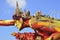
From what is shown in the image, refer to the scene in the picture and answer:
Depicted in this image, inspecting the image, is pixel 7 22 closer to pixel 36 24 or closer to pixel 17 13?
pixel 17 13

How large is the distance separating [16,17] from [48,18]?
1101 mm

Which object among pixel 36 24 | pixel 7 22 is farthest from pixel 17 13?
pixel 36 24

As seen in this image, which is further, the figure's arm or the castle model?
the figure's arm

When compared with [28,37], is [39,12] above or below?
above

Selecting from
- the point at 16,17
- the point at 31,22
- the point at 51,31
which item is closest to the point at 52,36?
the point at 51,31

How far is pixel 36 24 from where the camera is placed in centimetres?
868

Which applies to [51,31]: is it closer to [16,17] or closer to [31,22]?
[31,22]

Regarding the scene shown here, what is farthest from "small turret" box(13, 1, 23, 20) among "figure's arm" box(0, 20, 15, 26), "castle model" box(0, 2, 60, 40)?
"figure's arm" box(0, 20, 15, 26)

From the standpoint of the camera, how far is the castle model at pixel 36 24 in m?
8.63

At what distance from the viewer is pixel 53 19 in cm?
893

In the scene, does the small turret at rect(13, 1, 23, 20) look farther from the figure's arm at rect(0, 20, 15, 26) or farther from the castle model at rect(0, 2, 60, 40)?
the figure's arm at rect(0, 20, 15, 26)

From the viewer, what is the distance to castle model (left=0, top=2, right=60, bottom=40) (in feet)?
28.3

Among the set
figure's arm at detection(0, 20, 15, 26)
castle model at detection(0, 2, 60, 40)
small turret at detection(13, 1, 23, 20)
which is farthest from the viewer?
figure's arm at detection(0, 20, 15, 26)

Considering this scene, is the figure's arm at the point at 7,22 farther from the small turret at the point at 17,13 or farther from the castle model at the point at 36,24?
the small turret at the point at 17,13
